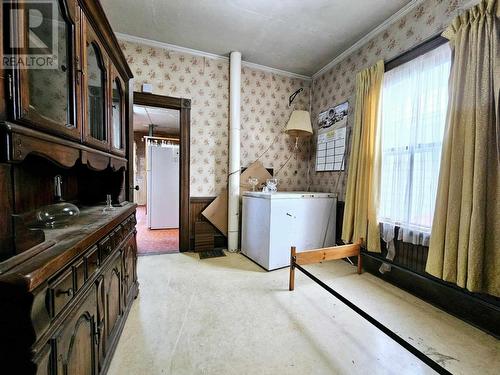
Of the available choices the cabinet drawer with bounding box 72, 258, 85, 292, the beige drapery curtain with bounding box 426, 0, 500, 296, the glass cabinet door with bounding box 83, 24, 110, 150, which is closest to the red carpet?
the glass cabinet door with bounding box 83, 24, 110, 150

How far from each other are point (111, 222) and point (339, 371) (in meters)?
1.50

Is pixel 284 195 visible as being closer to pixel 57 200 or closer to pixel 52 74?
pixel 57 200

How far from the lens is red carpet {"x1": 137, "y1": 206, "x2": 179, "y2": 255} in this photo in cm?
307

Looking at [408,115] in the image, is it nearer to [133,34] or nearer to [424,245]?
[424,245]

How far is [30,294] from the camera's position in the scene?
54 cm

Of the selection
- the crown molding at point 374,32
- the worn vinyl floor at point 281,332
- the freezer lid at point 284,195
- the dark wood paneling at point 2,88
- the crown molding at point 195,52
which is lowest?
the worn vinyl floor at point 281,332

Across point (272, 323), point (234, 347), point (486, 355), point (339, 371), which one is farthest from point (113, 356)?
point (486, 355)

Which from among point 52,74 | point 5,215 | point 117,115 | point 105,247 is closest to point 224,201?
point 117,115

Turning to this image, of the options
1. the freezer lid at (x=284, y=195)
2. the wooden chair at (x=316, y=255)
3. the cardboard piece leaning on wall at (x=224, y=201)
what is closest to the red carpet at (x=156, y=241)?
the cardboard piece leaning on wall at (x=224, y=201)

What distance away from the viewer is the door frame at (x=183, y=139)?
280cm

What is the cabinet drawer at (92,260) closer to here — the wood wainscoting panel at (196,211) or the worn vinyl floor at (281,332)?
the worn vinyl floor at (281,332)

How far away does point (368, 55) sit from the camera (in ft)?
8.29

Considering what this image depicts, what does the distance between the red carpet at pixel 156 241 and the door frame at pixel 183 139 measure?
1.03ft

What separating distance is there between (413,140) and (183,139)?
2.63 meters
